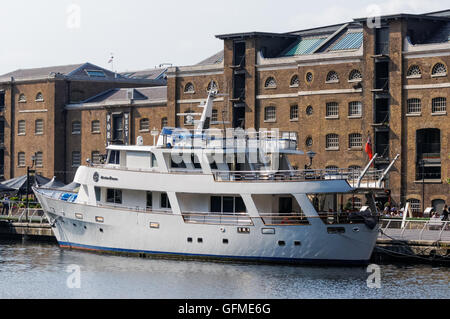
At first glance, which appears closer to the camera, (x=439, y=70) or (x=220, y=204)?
(x=220, y=204)

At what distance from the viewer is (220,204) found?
5012cm

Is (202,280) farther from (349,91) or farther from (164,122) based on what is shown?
(164,122)

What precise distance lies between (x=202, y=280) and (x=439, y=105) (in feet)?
98.7

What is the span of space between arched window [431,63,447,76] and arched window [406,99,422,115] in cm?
218

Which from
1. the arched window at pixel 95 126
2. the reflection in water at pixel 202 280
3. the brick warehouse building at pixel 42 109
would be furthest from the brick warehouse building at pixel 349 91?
the reflection in water at pixel 202 280

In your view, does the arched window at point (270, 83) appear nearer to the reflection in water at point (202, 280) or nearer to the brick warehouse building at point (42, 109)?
the brick warehouse building at point (42, 109)

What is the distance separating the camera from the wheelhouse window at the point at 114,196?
174ft

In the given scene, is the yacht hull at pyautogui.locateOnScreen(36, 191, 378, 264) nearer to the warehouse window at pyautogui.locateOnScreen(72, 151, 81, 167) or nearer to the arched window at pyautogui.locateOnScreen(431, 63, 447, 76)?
the arched window at pyautogui.locateOnScreen(431, 63, 447, 76)

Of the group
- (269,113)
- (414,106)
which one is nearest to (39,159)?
(269,113)

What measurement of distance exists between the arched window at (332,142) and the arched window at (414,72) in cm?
739
